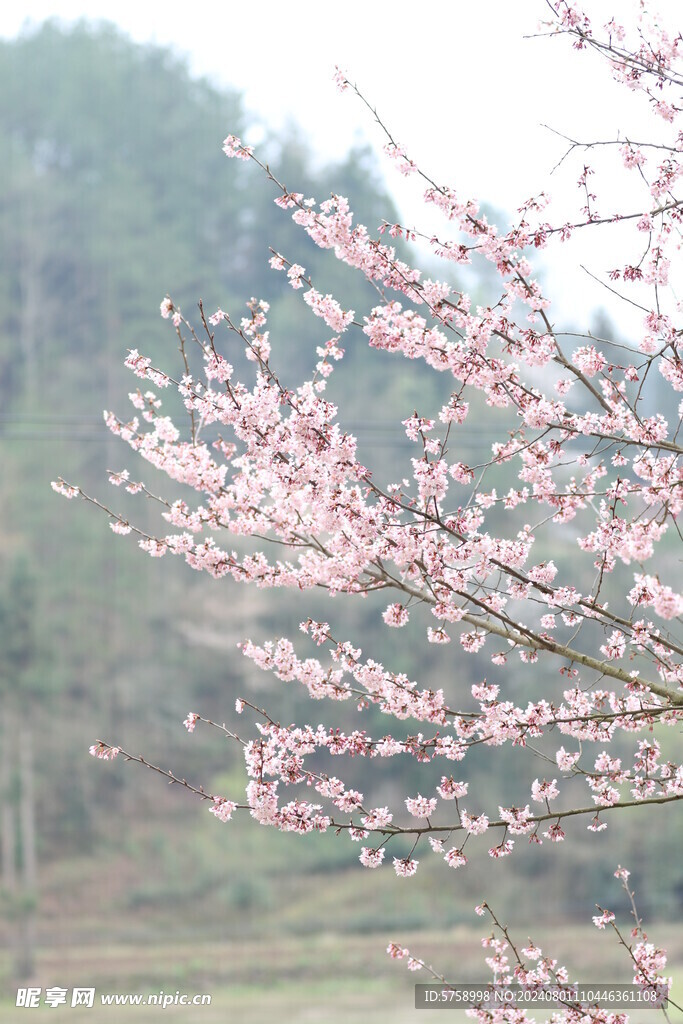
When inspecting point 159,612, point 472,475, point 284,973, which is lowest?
point 472,475

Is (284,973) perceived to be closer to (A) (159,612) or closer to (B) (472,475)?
(A) (159,612)

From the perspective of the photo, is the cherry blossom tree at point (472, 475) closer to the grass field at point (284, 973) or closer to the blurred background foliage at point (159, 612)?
the blurred background foliage at point (159, 612)

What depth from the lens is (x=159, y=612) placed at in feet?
22.0

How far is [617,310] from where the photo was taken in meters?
6.99

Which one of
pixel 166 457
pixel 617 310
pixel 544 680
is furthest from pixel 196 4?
pixel 166 457

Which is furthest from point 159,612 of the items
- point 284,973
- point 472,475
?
point 472,475

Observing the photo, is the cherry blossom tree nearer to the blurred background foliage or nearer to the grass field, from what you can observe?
the blurred background foliage

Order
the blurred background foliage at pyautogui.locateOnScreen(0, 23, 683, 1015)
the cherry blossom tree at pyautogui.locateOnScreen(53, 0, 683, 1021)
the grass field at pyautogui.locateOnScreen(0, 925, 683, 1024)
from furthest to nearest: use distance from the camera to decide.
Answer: the blurred background foliage at pyautogui.locateOnScreen(0, 23, 683, 1015) → the grass field at pyautogui.locateOnScreen(0, 925, 683, 1024) → the cherry blossom tree at pyautogui.locateOnScreen(53, 0, 683, 1021)

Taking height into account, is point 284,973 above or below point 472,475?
above

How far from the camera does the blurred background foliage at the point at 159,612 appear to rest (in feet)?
21.1

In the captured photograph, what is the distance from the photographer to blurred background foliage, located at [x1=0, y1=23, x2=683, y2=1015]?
6.42 metres

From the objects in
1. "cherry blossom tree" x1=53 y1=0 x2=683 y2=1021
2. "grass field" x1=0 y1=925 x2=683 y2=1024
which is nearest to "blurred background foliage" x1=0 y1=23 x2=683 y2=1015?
"grass field" x1=0 y1=925 x2=683 y2=1024

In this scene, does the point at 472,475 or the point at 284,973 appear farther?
the point at 284,973

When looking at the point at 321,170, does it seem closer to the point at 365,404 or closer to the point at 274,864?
the point at 365,404
